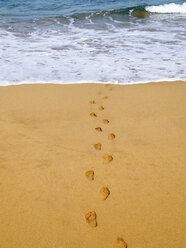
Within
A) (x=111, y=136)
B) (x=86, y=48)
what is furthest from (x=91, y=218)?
(x=86, y=48)

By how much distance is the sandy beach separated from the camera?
1859mm

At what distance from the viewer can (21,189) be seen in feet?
7.27

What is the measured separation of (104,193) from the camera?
2162 millimetres

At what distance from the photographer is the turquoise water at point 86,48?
482cm

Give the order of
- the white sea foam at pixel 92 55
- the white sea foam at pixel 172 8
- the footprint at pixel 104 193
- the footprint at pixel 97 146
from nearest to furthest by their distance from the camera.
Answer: the footprint at pixel 104 193, the footprint at pixel 97 146, the white sea foam at pixel 92 55, the white sea foam at pixel 172 8

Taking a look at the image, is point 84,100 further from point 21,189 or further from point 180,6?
point 180,6

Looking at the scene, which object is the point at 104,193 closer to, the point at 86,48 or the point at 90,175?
the point at 90,175

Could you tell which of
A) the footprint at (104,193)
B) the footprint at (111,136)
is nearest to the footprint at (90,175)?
the footprint at (104,193)

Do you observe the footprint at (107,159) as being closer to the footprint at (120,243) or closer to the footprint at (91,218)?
the footprint at (91,218)

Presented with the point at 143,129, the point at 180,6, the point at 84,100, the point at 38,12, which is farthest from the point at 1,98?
the point at 180,6

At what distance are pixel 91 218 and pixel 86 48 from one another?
5.55 metres

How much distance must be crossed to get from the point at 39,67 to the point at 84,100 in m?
2.01

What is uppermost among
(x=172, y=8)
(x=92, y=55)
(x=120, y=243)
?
(x=172, y=8)

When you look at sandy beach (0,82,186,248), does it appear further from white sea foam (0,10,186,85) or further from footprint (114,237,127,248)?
white sea foam (0,10,186,85)
